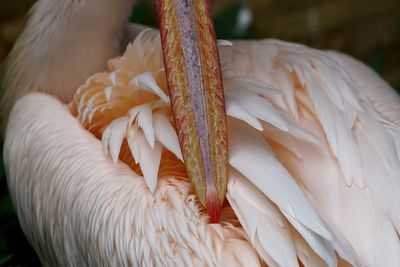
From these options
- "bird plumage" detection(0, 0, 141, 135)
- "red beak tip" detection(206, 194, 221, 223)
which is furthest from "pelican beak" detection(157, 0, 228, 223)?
"bird plumage" detection(0, 0, 141, 135)

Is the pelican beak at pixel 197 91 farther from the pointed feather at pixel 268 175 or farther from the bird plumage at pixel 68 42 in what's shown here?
the bird plumage at pixel 68 42

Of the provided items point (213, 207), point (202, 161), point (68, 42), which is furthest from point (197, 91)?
point (68, 42)

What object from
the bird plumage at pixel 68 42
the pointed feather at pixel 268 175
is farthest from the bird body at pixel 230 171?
the bird plumage at pixel 68 42

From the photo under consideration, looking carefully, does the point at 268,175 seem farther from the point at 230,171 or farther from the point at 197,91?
the point at 197,91

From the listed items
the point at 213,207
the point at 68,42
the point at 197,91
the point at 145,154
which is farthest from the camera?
the point at 68,42

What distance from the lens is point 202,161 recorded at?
6.83 ft

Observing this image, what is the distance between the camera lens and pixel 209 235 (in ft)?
6.56

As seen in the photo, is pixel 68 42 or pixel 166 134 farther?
pixel 68 42

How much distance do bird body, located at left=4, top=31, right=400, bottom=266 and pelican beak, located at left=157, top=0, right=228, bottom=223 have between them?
46mm

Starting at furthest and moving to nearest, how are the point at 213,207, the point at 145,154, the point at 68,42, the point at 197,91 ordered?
the point at 68,42 → the point at 145,154 → the point at 197,91 → the point at 213,207

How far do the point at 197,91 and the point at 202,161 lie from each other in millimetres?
158

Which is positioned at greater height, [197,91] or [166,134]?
[197,91]

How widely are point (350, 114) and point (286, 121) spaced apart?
0.22 m

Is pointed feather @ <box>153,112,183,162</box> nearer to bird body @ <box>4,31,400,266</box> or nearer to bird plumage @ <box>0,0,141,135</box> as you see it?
bird body @ <box>4,31,400,266</box>
